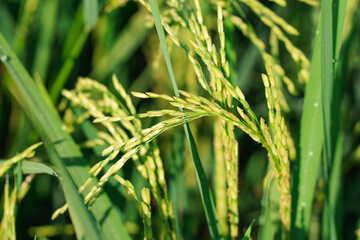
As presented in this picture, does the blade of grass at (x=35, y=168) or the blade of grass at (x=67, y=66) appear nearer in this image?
the blade of grass at (x=35, y=168)

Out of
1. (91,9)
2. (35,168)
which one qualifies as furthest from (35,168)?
(91,9)

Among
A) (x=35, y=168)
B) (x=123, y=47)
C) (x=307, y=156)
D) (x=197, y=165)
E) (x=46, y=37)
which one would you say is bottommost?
(x=307, y=156)

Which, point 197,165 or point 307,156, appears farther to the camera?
point 307,156

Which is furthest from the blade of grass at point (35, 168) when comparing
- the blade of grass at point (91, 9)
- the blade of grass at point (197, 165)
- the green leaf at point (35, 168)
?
the blade of grass at point (91, 9)

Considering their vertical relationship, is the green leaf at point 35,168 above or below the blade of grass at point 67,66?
below

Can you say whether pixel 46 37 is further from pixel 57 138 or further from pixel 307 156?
pixel 307 156

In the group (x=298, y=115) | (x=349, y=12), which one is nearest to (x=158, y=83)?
(x=298, y=115)

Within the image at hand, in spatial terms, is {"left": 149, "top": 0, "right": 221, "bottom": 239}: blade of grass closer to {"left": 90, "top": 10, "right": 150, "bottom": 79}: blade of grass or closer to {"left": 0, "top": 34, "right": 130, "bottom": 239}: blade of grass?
{"left": 0, "top": 34, "right": 130, "bottom": 239}: blade of grass

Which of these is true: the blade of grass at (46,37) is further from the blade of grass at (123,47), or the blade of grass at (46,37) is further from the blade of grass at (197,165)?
the blade of grass at (197,165)

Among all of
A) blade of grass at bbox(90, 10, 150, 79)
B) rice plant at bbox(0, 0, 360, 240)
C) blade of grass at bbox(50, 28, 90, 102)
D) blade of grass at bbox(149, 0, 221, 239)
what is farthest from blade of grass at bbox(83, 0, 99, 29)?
blade of grass at bbox(90, 10, 150, 79)
